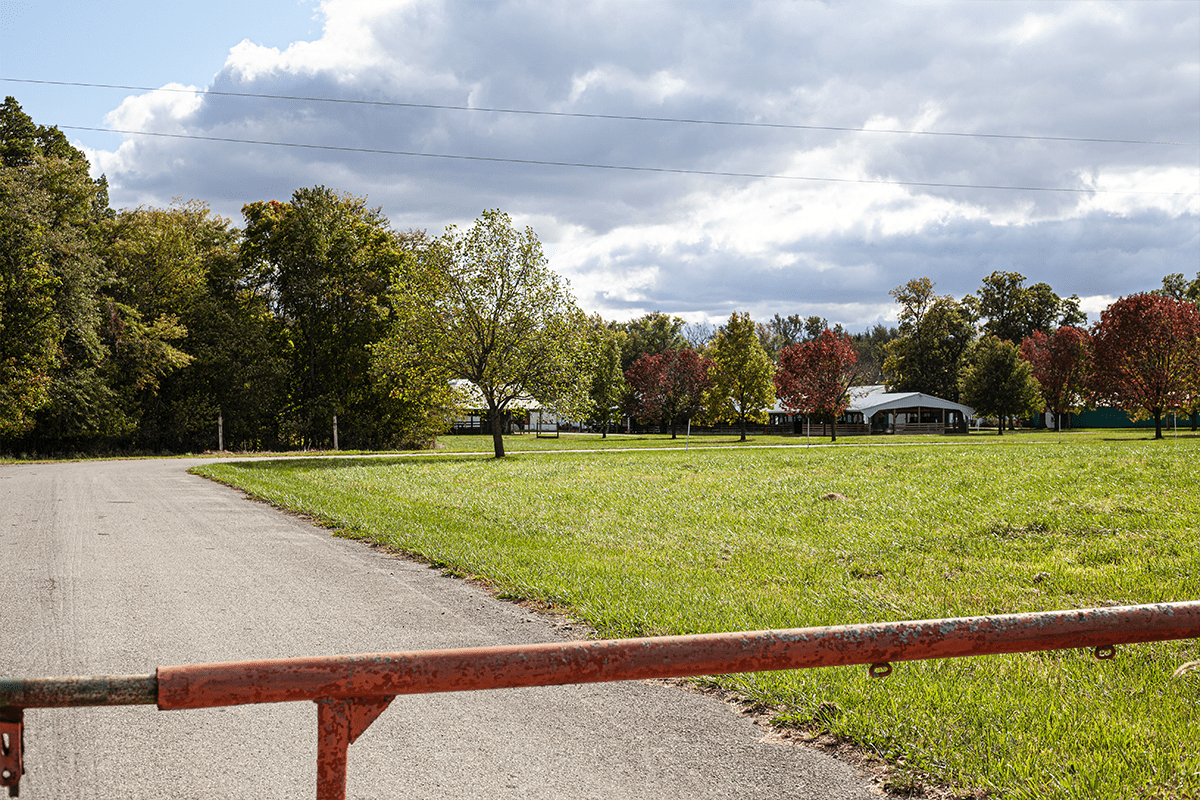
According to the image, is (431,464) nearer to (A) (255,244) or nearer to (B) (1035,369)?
(A) (255,244)

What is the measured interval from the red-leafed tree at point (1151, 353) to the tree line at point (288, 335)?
0.45ft

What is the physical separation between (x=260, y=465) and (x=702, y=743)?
24.5 m

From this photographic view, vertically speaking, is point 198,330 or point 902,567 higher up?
point 198,330

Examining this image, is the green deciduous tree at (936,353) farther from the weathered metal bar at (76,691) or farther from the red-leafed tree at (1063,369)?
the weathered metal bar at (76,691)

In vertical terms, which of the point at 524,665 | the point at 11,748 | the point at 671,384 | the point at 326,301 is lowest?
the point at 11,748

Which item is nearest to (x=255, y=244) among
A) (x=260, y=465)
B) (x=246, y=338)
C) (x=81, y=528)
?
(x=246, y=338)

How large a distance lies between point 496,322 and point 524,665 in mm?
27328

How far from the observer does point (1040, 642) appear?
8.00 feet

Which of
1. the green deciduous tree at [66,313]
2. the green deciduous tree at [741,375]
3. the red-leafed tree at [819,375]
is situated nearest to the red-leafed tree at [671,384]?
the green deciduous tree at [741,375]

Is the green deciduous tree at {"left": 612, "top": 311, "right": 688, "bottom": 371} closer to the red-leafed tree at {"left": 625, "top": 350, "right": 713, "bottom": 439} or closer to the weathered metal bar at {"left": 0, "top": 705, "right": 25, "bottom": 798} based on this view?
the red-leafed tree at {"left": 625, "top": 350, "right": 713, "bottom": 439}

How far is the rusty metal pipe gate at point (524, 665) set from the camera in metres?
1.98

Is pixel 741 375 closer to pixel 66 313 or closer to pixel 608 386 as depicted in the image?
pixel 608 386

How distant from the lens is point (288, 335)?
41.6m

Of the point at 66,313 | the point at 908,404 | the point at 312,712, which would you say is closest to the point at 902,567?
the point at 312,712
